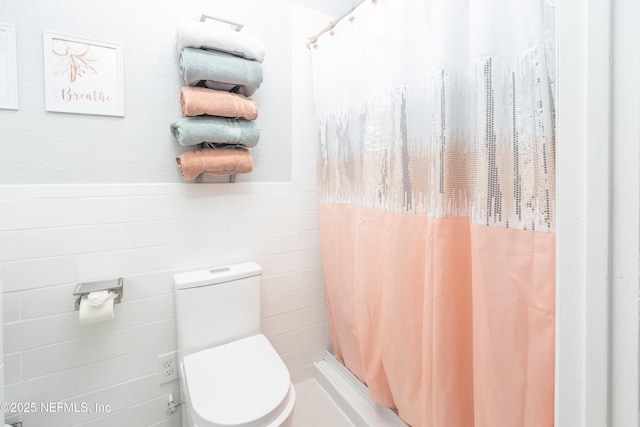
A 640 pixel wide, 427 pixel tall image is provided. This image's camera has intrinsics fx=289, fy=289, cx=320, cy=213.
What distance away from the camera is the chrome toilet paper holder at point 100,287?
3.64 feet

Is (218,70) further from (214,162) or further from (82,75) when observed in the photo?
(82,75)

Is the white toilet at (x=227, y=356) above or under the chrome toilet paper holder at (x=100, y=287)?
under

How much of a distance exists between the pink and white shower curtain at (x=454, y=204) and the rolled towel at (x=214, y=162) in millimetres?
503

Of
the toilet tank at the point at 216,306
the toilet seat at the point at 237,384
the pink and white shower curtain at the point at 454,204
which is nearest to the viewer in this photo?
the pink and white shower curtain at the point at 454,204

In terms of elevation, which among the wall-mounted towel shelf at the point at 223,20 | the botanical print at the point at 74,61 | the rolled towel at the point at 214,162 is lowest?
the rolled towel at the point at 214,162

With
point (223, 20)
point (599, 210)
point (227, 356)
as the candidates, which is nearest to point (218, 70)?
point (223, 20)

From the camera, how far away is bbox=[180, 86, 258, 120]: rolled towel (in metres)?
1.17

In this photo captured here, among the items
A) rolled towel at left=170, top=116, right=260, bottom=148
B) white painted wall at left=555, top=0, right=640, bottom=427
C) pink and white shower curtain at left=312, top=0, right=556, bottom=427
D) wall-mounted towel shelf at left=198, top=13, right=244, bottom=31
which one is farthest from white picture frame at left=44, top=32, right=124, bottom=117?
white painted wall at left=555, top=0, right=640, bottom=427

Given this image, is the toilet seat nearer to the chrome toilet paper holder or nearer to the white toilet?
the white toilet

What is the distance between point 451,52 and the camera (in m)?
0.86

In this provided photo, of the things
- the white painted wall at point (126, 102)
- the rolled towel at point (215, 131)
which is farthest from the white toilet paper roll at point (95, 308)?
the rolled towel at point (215, 131)

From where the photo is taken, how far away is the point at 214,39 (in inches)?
46.4

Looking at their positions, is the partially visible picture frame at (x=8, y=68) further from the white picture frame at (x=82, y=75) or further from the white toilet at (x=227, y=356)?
the white toilet at (x=227, y=356)

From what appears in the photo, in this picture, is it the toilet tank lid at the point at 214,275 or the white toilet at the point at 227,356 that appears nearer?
the white toilet at the point at 227,356
